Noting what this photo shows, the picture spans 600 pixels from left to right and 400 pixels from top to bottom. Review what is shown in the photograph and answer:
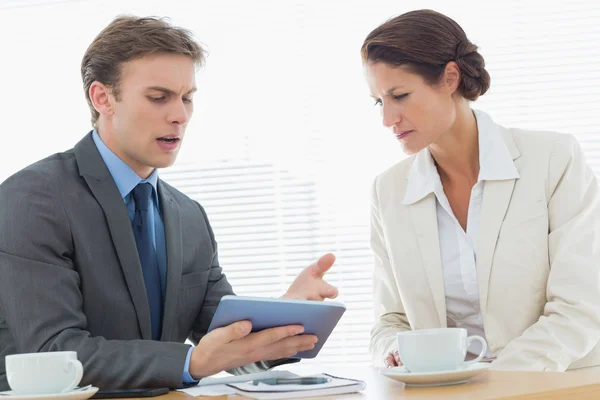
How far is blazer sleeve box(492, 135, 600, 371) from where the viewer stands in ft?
6.59

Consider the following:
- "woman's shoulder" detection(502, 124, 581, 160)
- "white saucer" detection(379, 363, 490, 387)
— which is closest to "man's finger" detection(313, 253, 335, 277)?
"white saucer" detection(379, 363, 490, 387)

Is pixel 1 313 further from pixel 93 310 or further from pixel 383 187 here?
pixel 383 187

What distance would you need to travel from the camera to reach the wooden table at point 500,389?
1.13 meters

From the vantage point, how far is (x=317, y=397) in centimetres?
124

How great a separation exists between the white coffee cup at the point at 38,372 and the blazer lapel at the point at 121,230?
0.55m

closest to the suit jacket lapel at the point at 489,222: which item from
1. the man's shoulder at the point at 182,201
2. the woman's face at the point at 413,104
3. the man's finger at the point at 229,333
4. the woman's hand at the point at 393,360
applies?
the woman's face at the point at 413,104

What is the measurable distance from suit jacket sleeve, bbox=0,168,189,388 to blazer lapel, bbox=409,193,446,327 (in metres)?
0.98

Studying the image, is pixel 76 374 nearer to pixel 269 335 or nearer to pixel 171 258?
pixel 269 335

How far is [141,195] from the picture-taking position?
80.4 inches

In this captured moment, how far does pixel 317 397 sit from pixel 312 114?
274 centimetres

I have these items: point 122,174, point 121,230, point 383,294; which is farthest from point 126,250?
point 383,294

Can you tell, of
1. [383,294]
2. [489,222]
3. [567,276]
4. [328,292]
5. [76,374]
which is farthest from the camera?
[383,294]

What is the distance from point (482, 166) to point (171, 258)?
99cm

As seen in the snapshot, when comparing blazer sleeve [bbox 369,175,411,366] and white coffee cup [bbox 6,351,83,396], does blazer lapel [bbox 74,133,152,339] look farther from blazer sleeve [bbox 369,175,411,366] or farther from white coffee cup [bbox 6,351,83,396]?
blazer sleeve [bbox 369,175,411,366]
